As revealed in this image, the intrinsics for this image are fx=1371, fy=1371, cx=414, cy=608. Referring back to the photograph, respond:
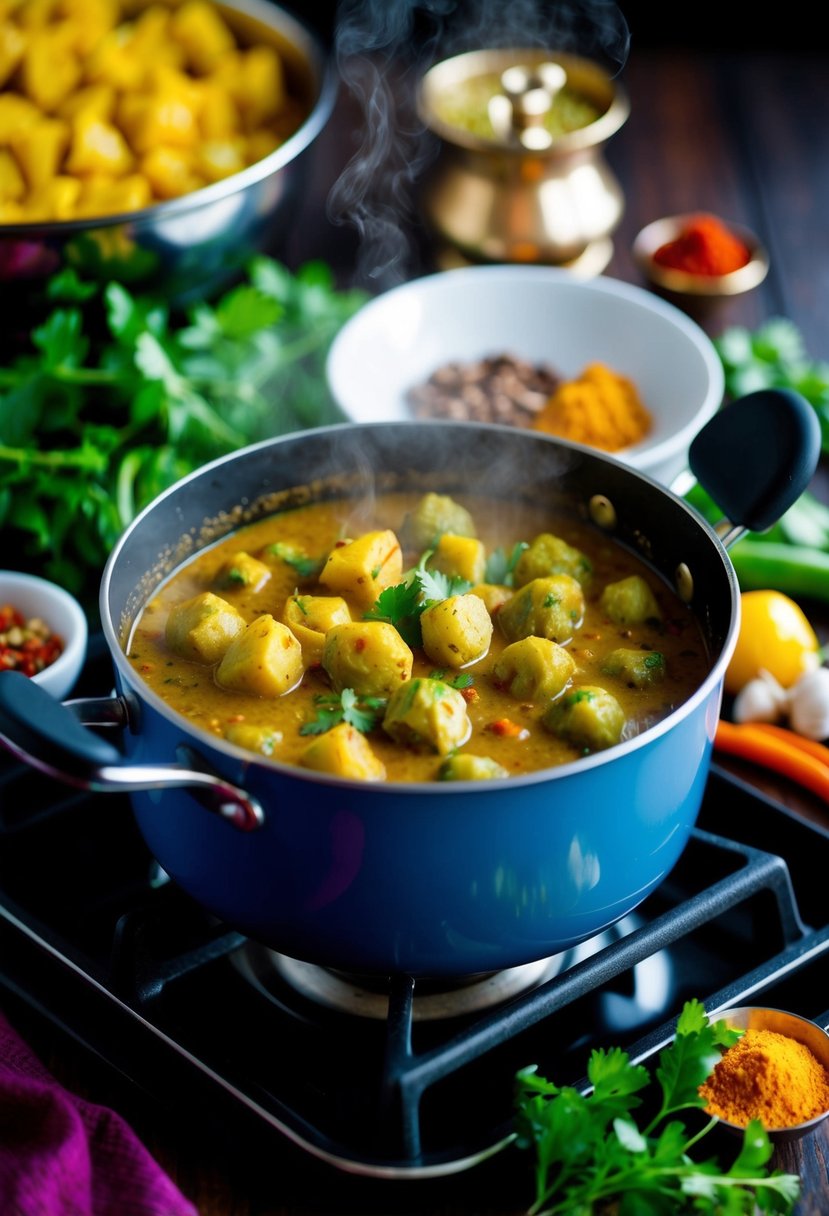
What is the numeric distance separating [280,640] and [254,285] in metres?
1.69

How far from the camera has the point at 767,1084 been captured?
66.6 inches

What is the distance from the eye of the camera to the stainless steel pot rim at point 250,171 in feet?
8.95

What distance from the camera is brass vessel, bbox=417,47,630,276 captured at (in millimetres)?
3414

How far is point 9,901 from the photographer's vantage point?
6.30 ft

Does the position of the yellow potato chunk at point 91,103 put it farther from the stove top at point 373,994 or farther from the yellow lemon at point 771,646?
the yellow lemon at point 771,646

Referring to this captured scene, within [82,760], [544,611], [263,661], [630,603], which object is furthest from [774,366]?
[82,760]

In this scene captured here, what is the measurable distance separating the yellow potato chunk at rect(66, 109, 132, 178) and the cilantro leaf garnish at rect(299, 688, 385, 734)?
71.8 inches

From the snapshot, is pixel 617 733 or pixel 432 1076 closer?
pixel 432 1076

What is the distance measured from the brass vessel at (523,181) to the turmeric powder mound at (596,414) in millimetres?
594

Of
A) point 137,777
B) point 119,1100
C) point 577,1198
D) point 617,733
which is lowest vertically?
point 119,1100

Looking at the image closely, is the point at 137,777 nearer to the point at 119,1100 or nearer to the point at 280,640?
Answer: the point at 280,640

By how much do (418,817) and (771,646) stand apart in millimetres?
1210

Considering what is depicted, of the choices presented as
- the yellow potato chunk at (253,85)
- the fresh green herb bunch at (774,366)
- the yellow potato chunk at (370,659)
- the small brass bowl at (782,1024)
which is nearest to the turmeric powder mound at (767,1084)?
the small brass bowl at (782,1024)

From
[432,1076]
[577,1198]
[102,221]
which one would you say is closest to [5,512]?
[102,221]
